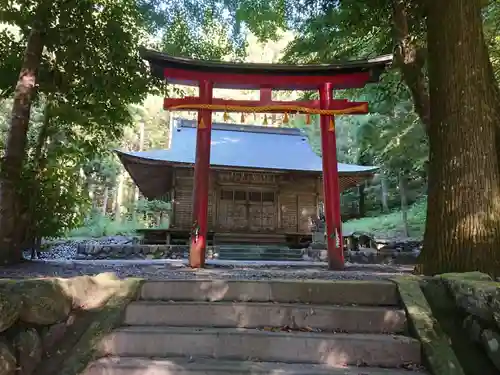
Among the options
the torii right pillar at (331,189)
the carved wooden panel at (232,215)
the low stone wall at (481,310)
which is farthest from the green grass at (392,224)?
the low stone wall at (481,310)

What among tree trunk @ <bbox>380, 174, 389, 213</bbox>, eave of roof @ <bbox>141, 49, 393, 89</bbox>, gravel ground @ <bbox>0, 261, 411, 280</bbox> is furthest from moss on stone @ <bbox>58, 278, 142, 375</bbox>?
tree trunk @ <bbox>380, 174, 389, 213</bbox>

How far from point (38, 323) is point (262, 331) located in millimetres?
1697

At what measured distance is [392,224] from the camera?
24406mm

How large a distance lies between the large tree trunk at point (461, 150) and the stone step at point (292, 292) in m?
1.25

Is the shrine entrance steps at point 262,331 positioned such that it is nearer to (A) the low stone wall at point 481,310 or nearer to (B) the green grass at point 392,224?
(A) the low stone wall at point 481,310

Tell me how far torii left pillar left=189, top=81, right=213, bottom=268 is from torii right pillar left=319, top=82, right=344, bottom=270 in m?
2.25

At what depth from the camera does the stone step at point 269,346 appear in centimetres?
293

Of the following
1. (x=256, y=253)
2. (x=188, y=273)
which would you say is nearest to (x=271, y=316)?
(x=188, y=273)

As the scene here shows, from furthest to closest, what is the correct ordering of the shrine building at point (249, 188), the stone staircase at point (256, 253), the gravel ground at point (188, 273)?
1. the shrine building at point (249, 188)
2. the stone staircase at point (256, 253)
3. the gravel ground at point (188, 273)

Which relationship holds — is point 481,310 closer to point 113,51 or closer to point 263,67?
point 263,67

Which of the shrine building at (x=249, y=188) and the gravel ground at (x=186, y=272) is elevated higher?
the shrine building at (x=249, y=188)

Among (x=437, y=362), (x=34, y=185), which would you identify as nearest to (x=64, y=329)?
(x=437, y=362)

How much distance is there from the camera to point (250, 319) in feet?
10.9

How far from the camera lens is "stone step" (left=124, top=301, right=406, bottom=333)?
130 inches
